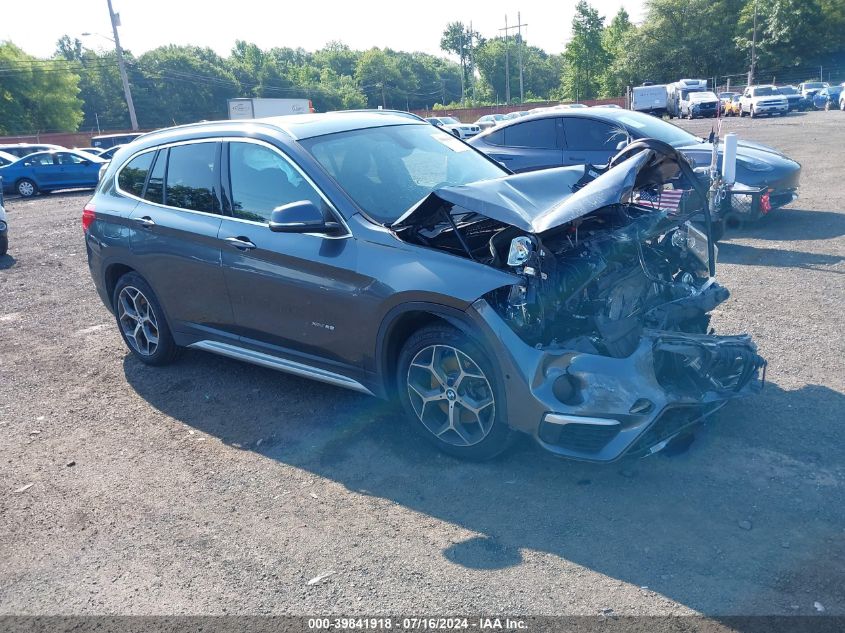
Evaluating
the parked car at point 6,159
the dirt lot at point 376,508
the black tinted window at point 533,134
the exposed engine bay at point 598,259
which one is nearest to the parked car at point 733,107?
the parked car at point 6,159

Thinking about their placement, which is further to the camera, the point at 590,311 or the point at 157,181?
the point at 157,181

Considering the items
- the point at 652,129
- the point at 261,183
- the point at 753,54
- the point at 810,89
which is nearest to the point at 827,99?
the point at 810,89

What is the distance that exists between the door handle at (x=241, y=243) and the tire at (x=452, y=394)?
1.35 metres

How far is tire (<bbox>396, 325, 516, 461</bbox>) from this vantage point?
3957 millimetres

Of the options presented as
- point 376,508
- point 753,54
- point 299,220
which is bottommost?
point 376,508

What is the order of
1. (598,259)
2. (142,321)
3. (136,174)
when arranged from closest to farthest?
(598,259)
(136,174)
(142,321)

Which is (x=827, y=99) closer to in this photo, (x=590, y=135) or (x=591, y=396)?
(x=590, y=135)

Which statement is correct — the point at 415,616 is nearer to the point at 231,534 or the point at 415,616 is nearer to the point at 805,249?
the point at 231,534

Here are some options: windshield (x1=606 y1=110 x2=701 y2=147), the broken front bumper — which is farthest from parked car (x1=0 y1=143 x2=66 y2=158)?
the broken front bumper

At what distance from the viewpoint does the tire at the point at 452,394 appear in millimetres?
3957

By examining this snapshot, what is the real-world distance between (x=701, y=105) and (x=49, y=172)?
38.1 m

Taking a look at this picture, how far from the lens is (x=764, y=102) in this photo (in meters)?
42.7

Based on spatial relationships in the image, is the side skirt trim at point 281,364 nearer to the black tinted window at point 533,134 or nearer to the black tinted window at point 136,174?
the black tinted window at point 136,174

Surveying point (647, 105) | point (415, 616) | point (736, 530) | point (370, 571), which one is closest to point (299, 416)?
point (370, 571)
